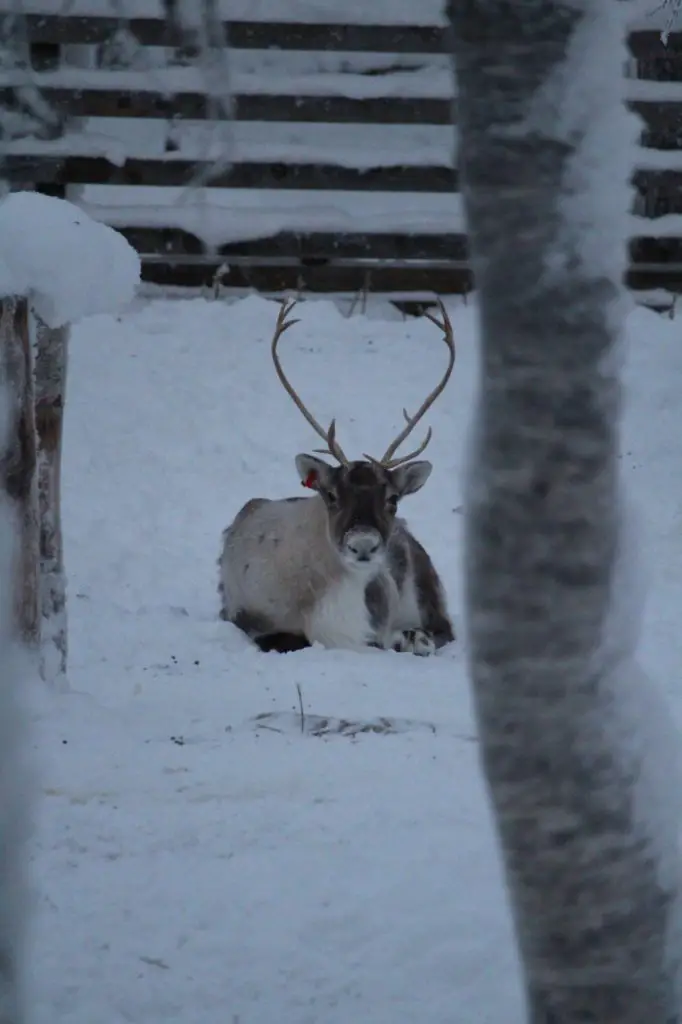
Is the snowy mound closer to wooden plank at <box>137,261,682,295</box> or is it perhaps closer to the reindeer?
the reindeer

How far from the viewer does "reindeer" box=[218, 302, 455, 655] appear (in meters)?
6.34

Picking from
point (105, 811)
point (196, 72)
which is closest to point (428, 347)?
point (196, 72)

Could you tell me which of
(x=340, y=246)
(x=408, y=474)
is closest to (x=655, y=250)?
(x=340, y=246)

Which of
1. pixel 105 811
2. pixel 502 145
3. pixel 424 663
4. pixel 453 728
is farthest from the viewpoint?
pixel 424 663

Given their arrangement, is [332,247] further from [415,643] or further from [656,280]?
[415,643]

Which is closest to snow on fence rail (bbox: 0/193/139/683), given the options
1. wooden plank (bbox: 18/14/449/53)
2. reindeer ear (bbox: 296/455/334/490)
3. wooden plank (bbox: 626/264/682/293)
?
reindeer ear (bbox: 296/455/334/490)

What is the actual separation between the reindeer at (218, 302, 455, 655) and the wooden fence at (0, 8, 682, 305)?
3352 millimetres

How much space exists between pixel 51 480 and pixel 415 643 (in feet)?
6.79

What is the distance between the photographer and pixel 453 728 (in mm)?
4793

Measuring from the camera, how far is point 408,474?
6.55m

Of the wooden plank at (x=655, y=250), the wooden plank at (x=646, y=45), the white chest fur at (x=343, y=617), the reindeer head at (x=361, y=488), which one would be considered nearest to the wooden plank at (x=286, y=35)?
the wooden plank at (x=646, y=45)

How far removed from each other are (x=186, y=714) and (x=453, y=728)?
0.87 metres

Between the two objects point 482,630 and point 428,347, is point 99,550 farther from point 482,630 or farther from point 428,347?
point 482,630

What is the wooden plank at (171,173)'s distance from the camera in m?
9.73
